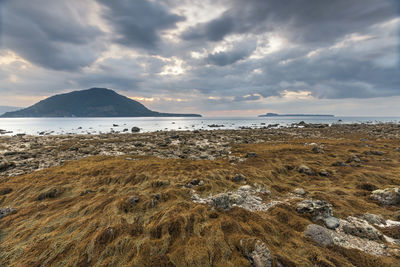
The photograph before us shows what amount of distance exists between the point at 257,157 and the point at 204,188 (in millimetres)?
6989

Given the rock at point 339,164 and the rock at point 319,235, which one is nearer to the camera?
the rock at point 319,235

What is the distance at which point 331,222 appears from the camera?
489cm

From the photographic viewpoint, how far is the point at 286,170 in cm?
990

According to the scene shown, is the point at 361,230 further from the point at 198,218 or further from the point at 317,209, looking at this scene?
the point at 198,218

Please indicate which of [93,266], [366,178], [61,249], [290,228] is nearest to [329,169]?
[366,178]

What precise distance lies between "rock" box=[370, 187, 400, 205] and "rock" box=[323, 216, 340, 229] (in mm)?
3098

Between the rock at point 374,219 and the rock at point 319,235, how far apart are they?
6.58 ft

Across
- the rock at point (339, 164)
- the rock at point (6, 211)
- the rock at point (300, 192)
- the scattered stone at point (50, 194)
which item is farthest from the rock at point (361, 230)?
the rock at point (6, 211)

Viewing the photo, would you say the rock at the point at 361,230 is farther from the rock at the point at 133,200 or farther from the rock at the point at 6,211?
the rock at the point at 6,211

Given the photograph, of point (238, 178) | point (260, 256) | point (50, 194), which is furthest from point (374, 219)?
point (50, 194)

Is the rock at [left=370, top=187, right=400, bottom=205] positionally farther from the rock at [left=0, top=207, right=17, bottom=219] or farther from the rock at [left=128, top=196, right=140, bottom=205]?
Answer: the rock at [left=0, top=207, right=17, bottom=219]

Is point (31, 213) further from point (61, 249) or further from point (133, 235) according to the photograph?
point (133, 235)

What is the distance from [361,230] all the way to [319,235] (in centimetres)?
143

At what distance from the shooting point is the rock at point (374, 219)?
501 cm
